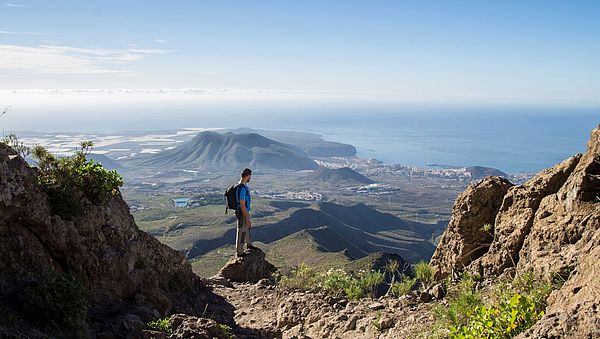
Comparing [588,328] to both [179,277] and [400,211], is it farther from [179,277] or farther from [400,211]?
[400,211]

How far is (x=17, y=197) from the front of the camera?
5.89 m

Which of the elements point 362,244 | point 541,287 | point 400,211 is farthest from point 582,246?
point 400,211

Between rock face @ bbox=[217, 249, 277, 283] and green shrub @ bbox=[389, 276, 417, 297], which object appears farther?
rock face @ bbox=[217, 249, 277, 283]

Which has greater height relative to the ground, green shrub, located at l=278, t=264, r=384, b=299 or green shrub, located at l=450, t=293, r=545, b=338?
green shrub, located at l=450, t=293, r=545, b=338

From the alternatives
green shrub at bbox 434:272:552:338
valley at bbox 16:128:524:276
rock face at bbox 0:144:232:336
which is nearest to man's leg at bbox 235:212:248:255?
valley at bbox 16:128:524:276

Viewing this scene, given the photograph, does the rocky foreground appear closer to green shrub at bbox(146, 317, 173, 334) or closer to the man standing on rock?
green shrub at bbox(146, 317, 173, 334)

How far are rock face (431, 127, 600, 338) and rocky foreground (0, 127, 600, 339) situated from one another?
0.05ft

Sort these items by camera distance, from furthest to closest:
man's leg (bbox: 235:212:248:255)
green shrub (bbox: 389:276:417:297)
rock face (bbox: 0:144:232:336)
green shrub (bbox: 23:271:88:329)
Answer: man's leg (bbox: 235:212:248:255)
green shrub (bbox: 389:276:417:297)
rock face (bbox: 0:144:232:336)
green shrub (bbox: 23:271:88:329)

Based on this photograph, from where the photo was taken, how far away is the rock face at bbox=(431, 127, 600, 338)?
12.4ft

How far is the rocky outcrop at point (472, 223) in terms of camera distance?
8.05 meters

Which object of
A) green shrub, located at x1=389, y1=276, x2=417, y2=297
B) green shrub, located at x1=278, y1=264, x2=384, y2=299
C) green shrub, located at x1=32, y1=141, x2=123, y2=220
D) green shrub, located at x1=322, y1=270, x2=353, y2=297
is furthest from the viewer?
green shrub, located at x1=322, y1=270, x2=353, y2=297

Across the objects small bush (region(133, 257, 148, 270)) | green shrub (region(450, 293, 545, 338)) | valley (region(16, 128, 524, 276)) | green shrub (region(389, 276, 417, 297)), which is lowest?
valley (region(16, 128, 524, 276))

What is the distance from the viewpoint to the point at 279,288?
10039 millimetres

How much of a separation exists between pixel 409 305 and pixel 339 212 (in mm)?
98611
